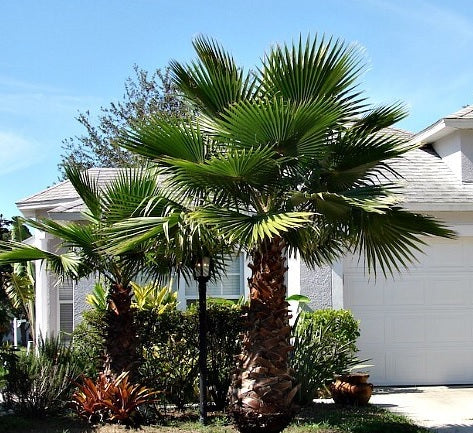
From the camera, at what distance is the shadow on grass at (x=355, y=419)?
9.37 m

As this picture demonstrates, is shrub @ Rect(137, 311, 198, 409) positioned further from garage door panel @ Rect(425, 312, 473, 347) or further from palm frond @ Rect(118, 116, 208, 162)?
garage door panel @ Rect(425, 312, 473, 347)

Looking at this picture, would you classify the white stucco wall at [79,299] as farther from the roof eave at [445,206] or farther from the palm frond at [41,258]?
the roof eave at [445,206]

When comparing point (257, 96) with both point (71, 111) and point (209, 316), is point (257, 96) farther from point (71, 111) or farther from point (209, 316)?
point (71, 111)

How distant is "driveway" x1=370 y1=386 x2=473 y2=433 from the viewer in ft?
33.5

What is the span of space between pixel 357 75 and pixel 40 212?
8945 mm

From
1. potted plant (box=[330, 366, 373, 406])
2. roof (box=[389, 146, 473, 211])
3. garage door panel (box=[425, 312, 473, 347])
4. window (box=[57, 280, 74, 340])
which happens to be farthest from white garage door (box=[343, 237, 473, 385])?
window (box=[57, 280, 74, 340])

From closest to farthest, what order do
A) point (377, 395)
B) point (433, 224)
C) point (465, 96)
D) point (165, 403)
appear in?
point (433, 224), point (165, 403), point (377, 395), point (465, 96)

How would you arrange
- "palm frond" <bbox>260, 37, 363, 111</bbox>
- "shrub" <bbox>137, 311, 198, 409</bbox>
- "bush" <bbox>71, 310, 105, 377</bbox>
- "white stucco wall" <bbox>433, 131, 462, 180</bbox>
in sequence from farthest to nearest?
1. "white stucco wall" <bbox>433, 131, 462, 180</bbox>
2. "bush" <bbox>71, 310, 105, 377</bbox>
3. "shrub" <bbox>137, 311, 198, 409</bbox>
4. "palm frond" <bbox>260, 37, 363, 111</bbox>

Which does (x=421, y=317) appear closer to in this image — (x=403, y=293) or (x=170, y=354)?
(x=403, y=293)

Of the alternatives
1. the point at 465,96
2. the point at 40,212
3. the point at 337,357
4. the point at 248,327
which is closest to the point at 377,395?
the point at 337,357

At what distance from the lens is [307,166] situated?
9.01 meters

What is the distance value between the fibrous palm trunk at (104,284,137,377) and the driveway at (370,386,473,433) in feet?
12.8

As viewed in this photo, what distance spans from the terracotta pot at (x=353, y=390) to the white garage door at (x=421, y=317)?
2.46 m

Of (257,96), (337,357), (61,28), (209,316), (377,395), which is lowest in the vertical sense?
(377,395)
